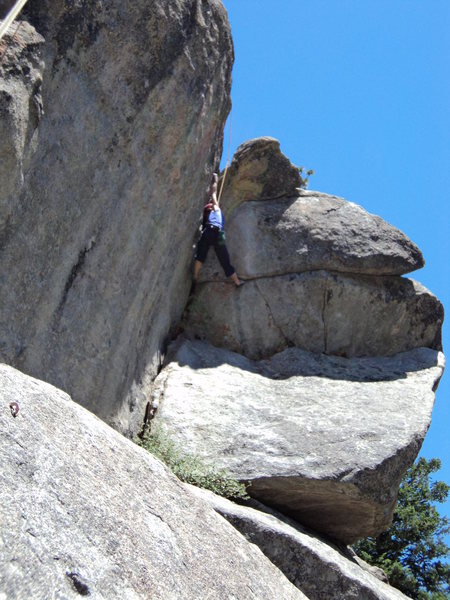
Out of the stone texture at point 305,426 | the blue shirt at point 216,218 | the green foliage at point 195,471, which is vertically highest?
the blue shirt at point 216,218

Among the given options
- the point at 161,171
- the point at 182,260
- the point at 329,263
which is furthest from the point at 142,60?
the point at 329,263

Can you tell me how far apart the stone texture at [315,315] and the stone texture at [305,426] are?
1.49 ft

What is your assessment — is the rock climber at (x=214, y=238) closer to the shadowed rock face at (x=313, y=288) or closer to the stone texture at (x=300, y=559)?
the shadowed rock face at (x=313, y=288)

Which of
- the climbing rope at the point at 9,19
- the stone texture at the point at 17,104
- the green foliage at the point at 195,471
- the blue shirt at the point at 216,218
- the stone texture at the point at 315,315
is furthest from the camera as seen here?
the stone texture at the point at 315,315

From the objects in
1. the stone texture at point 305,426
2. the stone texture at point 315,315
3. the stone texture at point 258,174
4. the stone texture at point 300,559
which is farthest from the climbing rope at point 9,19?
the stone texture at point 258,174

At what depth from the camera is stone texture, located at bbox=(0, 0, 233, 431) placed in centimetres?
816

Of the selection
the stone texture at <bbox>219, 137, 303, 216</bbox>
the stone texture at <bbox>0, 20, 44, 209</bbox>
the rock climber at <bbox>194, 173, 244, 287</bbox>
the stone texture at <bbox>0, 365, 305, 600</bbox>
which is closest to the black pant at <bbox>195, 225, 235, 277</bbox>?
the rock climber at <bbox>194, 173, 244, 287</bbox>

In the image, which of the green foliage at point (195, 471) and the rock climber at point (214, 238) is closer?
the green foliage at point (195, 471)

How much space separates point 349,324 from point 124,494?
7.48m

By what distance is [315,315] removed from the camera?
13094 mm

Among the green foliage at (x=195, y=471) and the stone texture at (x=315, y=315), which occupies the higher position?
the stone texture at (x=315, y=315)

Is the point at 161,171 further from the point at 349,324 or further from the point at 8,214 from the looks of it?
the point at 349,324

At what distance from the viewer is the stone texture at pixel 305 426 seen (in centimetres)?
1007

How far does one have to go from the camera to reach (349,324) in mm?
13211
